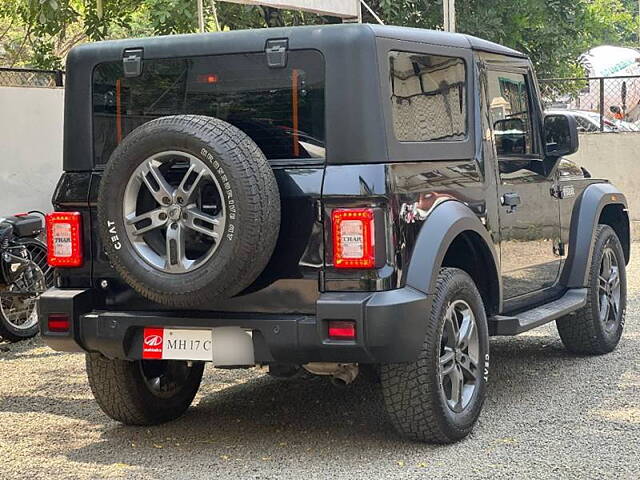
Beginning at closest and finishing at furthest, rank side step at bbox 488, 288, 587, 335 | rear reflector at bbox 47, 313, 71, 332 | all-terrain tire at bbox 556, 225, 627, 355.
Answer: rear reflector at bbox 47, 313, 71, 332 → side step at bbox 488, 288, 587, 335 → all-terrain tire at bbox 556, 225, 627, 355

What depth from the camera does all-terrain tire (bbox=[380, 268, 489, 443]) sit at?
5195mm

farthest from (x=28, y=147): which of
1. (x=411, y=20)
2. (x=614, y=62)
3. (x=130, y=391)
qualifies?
(x=614, y=62)

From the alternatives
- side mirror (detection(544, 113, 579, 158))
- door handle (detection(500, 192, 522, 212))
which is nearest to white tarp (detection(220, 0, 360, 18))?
side mirror (detection(544, 113, 579, 158))

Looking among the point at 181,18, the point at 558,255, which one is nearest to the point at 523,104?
the point at 558,255

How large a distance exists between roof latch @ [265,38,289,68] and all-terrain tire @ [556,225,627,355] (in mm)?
3050

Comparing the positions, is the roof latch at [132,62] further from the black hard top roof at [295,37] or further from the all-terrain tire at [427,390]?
the all-terrain tire at [427,390]

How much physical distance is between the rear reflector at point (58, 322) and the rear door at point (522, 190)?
2.30 metres

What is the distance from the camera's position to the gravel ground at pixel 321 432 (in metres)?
5.11

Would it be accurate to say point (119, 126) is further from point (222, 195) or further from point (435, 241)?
point (435, 241)

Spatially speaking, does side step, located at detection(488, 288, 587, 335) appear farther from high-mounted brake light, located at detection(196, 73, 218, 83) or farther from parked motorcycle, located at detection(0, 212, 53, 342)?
parked motorcycle, located at detection(0, 212, 53, 342)

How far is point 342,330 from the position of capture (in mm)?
4953

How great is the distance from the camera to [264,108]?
5262 mm

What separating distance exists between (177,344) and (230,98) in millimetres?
1169

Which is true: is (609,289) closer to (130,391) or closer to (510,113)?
(510,113)
